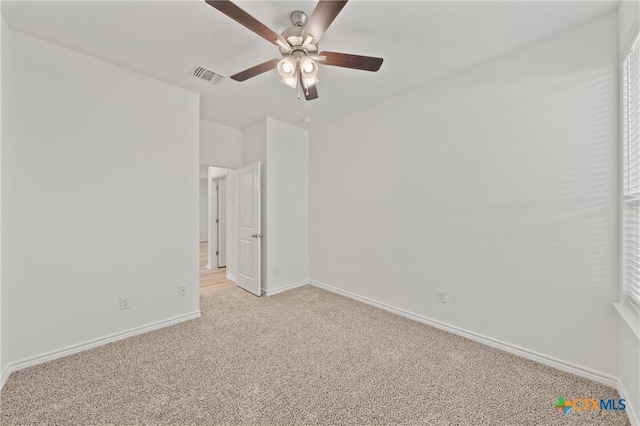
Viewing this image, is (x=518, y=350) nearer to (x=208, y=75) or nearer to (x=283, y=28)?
(x=283, y=28)

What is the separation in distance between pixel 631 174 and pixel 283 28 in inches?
102

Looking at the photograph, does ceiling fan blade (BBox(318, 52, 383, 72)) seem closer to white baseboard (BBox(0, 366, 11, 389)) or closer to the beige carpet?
the beige carpet

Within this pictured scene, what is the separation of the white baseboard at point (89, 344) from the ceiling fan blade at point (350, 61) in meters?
2.92

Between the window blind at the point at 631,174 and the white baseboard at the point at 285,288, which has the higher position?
the window blind at the point at 631,174

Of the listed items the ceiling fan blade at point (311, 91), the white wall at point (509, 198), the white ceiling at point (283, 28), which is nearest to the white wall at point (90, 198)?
the white ceiling at point (283, 28)

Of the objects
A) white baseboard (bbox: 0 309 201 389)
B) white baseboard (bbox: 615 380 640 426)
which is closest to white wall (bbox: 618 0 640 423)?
white baseboard (bbox: 615 380 640 426)

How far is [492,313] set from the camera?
229 cm

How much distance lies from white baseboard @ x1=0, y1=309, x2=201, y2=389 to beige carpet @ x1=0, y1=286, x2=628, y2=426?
0.07m

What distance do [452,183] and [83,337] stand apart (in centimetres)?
374

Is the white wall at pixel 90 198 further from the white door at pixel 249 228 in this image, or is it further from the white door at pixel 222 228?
the white door at pixel 222 228

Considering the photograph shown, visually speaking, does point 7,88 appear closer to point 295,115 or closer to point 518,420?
point 295,115

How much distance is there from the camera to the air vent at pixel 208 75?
2.46m

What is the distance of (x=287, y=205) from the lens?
3.92m

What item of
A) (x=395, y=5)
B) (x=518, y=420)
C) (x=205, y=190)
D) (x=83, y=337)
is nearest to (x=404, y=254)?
(x=518, y=420)
